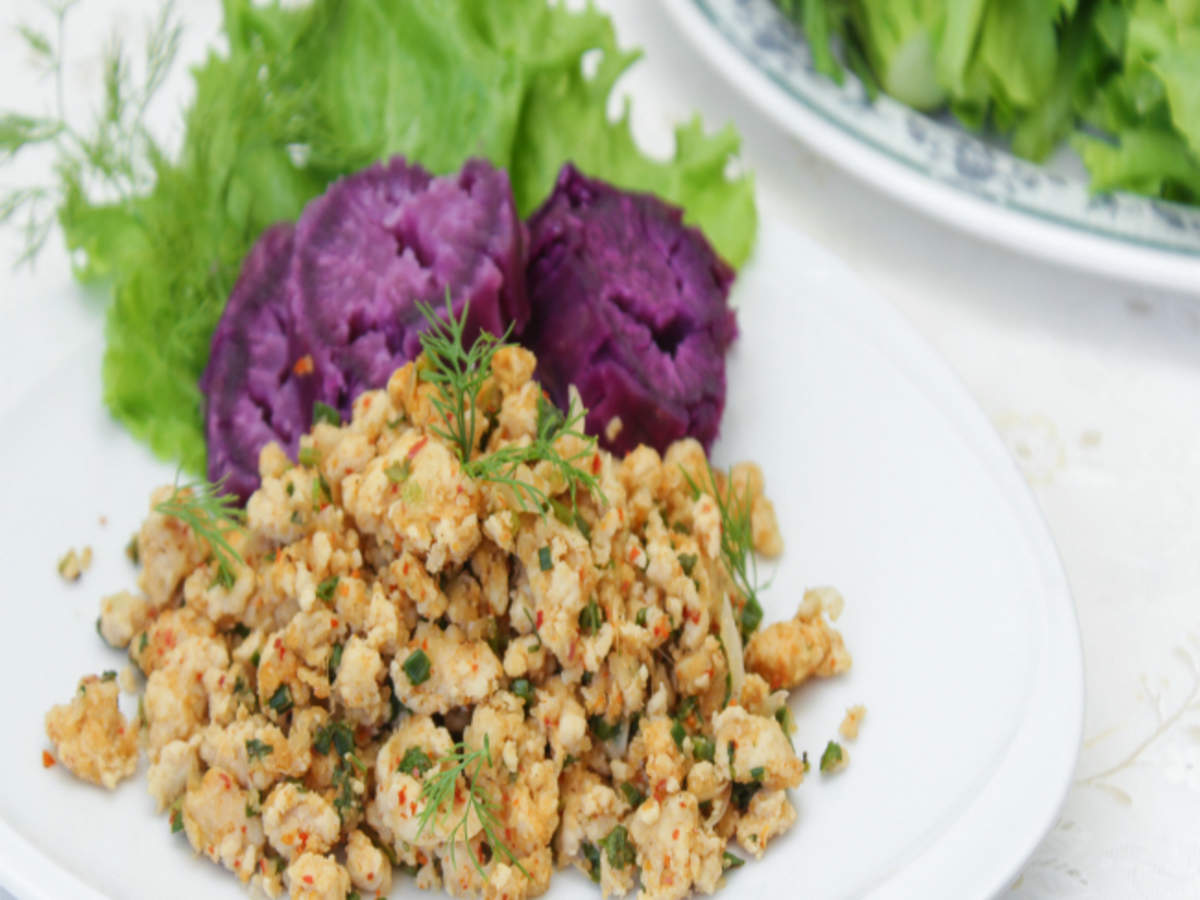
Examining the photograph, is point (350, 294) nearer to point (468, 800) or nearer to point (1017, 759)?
point (468, 800)

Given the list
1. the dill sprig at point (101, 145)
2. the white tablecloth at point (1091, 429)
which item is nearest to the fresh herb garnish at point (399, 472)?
the dill sprig at point (101, 145)

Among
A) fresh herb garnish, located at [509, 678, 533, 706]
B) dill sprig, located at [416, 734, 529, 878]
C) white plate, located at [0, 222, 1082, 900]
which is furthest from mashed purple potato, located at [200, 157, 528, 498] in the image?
dill sprig, located at [416, 734, 529, 878]

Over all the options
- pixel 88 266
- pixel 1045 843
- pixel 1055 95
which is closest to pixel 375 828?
pixel 1045 843

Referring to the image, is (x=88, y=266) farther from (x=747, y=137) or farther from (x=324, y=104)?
(x=747, y=137)

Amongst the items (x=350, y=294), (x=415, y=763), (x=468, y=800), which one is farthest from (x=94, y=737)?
(x=350, y=294)

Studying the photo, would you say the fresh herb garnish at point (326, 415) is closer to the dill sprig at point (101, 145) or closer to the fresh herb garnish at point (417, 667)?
the fresh herb garnish at point (417, 667)

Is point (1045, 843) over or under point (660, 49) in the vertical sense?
under
